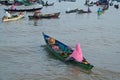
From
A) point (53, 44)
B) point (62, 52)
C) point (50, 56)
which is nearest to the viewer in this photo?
point (62, 52)

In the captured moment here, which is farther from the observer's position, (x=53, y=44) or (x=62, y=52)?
(x=53, y=44)

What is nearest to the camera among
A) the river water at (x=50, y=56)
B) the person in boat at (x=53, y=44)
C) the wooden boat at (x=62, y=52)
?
the river water at (x=50, y=56)

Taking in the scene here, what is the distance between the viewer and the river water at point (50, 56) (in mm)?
18125

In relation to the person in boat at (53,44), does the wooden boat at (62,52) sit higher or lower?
lower

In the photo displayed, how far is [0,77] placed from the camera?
56.7 feet

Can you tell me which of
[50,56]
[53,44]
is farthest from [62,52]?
[53,44]

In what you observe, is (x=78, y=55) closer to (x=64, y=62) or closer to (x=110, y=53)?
(x=64, y=62)

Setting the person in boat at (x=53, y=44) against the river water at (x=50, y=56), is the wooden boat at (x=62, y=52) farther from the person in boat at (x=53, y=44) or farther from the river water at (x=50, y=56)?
the river water at (x=50, y=56)

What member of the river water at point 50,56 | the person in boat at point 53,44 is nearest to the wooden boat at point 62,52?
the person in boat at point 53,44

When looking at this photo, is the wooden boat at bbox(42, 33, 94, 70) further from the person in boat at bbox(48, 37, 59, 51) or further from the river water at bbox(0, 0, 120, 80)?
the river water at bbox(0, 0, 120, 80)

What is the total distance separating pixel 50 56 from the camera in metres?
21.7

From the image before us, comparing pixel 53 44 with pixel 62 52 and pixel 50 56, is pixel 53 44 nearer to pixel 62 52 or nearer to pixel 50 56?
pixel 50 56

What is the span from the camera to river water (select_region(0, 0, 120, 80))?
18125 millimetres

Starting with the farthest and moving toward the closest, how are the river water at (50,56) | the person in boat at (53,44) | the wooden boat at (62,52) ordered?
the person in boat at (53,44)
the wooden boat at (62,52)
the river water at (50,56)
